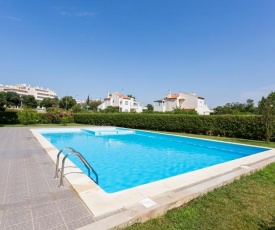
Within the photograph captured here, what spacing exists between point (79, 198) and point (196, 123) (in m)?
16.5

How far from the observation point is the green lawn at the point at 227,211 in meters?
2.94

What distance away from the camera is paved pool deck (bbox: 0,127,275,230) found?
281cm

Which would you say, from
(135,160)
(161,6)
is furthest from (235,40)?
(135,160)

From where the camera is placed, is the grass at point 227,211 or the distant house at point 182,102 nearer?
the grass at point 227,211

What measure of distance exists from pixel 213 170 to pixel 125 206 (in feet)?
12.2

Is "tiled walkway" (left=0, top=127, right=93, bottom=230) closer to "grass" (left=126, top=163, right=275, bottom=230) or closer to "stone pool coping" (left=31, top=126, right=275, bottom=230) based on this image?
"stone pool coping" (left=31, top=126, right=275, bottom=230)

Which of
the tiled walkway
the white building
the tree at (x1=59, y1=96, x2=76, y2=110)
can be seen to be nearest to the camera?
the tiled walkway

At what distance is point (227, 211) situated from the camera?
3.37 metres

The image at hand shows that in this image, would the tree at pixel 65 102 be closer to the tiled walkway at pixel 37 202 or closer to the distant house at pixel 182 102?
the distant house at pixel 182 102

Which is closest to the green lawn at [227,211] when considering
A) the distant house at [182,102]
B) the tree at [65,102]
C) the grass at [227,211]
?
the grass at [227,211]

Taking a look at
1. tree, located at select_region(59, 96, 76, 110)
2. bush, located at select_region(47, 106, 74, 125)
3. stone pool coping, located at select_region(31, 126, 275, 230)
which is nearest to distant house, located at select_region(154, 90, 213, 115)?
bush, located at select_region(47, 106, 74, 125)

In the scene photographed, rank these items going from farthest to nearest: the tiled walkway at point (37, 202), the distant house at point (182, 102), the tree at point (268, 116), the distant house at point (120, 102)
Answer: the distant house at point (120, 102), the distant house at point (182, 102), the tree at point (268, 116), the tiled walkway at point (37, 202)

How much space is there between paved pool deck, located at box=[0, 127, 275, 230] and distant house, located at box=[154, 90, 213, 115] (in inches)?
1670

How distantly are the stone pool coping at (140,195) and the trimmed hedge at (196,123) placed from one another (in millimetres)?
11202
